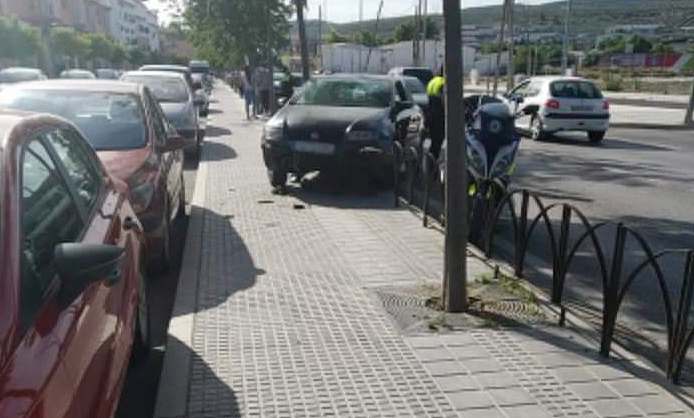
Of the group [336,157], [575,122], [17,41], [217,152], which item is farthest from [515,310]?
[17,41]

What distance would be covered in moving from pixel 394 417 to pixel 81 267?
1.84m

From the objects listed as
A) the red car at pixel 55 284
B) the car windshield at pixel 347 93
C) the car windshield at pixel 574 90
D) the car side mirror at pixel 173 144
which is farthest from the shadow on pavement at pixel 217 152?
the red car at pixel 55 284

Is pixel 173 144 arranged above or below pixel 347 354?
above

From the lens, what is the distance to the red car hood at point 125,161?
567cm

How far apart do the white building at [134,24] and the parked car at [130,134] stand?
98255 millimetres

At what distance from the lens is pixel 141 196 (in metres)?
5.69

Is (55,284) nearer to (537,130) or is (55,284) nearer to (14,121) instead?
(14,121)

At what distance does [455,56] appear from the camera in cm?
489

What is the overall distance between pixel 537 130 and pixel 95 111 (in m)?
13.0

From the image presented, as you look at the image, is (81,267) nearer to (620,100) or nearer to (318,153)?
Answer: (318,153)

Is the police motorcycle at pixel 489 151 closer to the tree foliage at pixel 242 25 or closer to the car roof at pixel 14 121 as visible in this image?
the car roof at pixel 14 121

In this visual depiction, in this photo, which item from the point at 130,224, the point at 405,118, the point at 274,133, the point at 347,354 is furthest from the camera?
the point at 405,118

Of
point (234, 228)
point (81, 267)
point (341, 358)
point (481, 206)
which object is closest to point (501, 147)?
point (481, 206)

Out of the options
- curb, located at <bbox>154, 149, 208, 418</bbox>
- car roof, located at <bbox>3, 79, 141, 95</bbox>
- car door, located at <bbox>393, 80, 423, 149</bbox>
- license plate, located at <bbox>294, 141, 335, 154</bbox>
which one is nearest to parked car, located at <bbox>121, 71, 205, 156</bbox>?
license plate, located at <bbox>294, 141, 335, 154</bbox>
